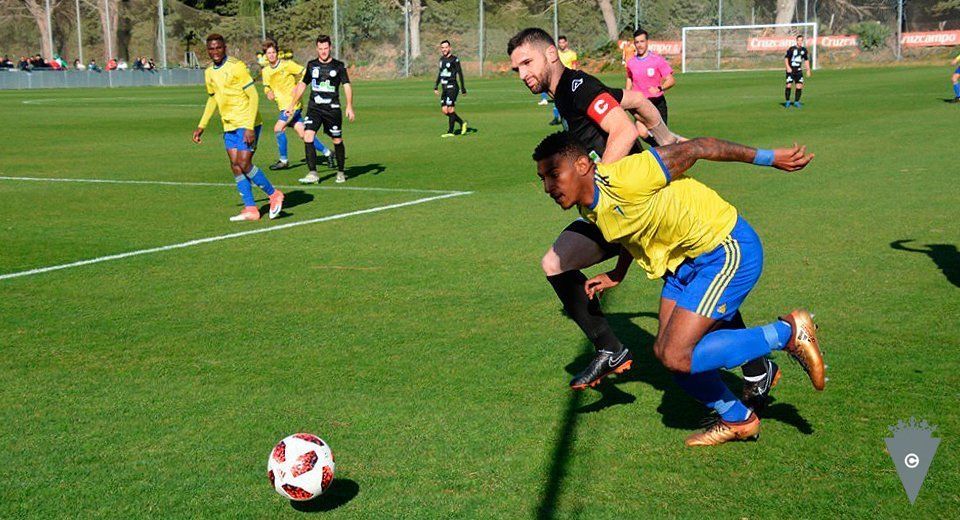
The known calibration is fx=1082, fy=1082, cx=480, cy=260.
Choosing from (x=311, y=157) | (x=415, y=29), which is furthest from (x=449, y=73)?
(x=415, y=29)

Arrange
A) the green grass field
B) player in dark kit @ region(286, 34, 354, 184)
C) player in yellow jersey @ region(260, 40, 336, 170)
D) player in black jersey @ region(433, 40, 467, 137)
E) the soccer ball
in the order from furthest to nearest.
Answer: player in black jersey @ region(433, 40, 467, 137)
player in yellow jersey @ region(260, 40, 336, 170)
player in dark kit @ region(286, 34, 354, 184)
the green grass field
the soccer ball

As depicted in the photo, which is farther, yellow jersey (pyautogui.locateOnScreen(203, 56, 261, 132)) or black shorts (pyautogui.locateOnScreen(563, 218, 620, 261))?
yellow jersey (pyautogui.locateOnScreen(203, 56, 261, 132))

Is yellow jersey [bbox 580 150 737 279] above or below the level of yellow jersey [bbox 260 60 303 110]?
below

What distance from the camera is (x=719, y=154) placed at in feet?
17.2

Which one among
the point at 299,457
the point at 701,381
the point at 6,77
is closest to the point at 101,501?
the point at 299,457

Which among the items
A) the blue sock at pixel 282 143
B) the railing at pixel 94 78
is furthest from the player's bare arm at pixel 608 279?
the railing at pixel 94 78

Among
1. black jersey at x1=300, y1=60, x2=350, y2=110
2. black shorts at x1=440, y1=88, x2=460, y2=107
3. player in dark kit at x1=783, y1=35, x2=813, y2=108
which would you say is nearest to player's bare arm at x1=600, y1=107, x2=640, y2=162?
black jersey at x1=300, y1=60, x2=350, y2=110

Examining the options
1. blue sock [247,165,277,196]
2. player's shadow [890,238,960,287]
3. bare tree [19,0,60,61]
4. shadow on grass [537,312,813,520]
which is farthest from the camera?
bare tree [19,0,60,61]

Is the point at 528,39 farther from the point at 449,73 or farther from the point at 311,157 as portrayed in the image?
the point at 449,73

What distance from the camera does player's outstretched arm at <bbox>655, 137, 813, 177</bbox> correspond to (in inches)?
202

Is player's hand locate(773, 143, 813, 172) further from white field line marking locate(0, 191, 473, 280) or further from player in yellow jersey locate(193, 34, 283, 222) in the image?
player in yellow jersey locate(193, 34, 283, 222)

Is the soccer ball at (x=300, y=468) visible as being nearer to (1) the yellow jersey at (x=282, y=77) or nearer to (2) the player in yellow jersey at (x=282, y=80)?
(2) the player in yellow jersey at (x=282, y=80)

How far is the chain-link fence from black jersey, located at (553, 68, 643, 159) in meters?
56.8

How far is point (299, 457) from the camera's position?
450 centimetres
